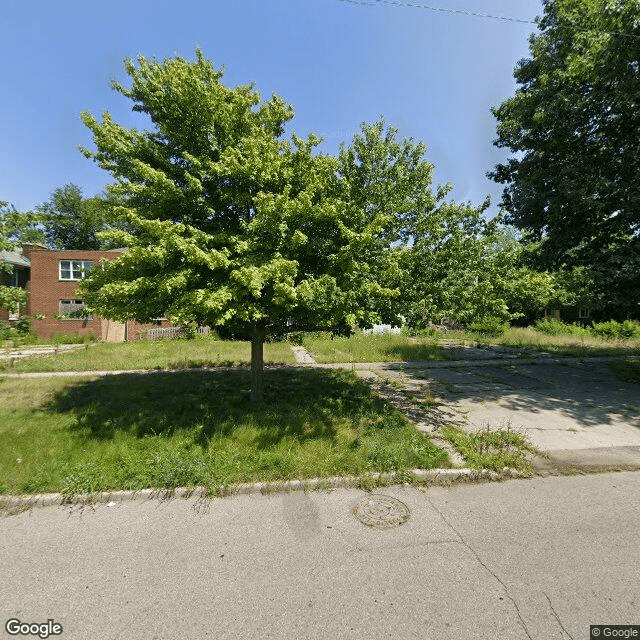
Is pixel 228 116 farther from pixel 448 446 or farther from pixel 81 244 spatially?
pixel 81 244

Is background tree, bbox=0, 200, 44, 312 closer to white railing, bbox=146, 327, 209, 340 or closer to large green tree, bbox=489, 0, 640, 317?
large green tree, bbox=489, 0, 640, 317

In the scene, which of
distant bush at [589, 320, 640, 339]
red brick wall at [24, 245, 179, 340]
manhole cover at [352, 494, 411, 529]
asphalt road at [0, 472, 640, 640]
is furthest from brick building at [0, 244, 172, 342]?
distant bush at [589, 320, 640, 339]

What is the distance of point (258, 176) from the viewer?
18.8ft

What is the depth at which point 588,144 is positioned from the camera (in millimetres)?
10469

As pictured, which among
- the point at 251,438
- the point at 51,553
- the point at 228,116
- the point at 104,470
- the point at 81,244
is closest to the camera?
the point at 51,553

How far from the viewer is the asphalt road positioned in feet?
8.45

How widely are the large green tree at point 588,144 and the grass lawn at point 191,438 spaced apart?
27.3 feet

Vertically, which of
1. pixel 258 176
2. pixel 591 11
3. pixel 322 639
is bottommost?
pixel 322 639

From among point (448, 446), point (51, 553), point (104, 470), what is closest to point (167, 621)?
point (51, 553)

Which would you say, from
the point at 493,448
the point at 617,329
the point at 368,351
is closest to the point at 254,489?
the point at 493,448

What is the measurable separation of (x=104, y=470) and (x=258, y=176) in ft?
16.7

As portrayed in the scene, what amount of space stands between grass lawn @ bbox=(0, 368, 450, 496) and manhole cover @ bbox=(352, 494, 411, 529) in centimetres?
60

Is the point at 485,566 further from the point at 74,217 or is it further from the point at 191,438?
the point at 74,217

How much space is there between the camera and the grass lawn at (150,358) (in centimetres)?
1259
